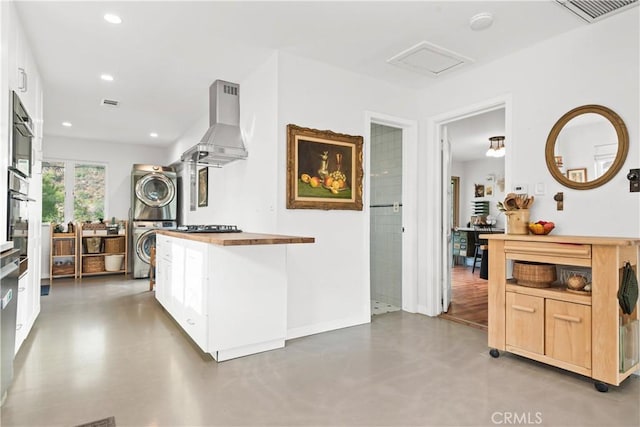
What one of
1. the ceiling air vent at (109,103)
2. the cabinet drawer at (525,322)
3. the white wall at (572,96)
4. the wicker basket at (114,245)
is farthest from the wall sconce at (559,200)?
Result: the wicker basket at (114,245)

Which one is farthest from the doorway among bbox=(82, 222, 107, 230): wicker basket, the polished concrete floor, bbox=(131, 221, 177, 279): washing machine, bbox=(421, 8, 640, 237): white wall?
bbox=(82, 222, 107, 230): wicker basket

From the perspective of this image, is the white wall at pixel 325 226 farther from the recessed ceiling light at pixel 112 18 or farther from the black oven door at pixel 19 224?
the black oven door at pixel 19 224

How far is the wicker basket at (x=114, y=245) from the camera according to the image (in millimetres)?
6539

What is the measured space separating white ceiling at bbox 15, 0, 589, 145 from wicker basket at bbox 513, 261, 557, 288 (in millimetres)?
1797

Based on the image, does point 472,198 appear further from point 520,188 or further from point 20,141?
point 20,141

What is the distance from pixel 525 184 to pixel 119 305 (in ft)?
14.7

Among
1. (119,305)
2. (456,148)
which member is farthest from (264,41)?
(456,148)

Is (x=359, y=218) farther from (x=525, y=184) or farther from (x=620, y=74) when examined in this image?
(x=620, y=74)

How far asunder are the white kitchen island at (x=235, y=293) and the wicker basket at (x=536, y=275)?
1.55m

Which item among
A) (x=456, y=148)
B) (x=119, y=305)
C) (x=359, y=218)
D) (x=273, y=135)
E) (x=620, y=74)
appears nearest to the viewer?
(x=620, y=74)

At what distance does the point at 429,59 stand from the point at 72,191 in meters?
6.52

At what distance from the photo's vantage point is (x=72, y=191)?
6656 millimetres

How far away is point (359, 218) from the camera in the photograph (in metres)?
3.64

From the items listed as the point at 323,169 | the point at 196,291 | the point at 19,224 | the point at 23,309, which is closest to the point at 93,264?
the point at 23,309
